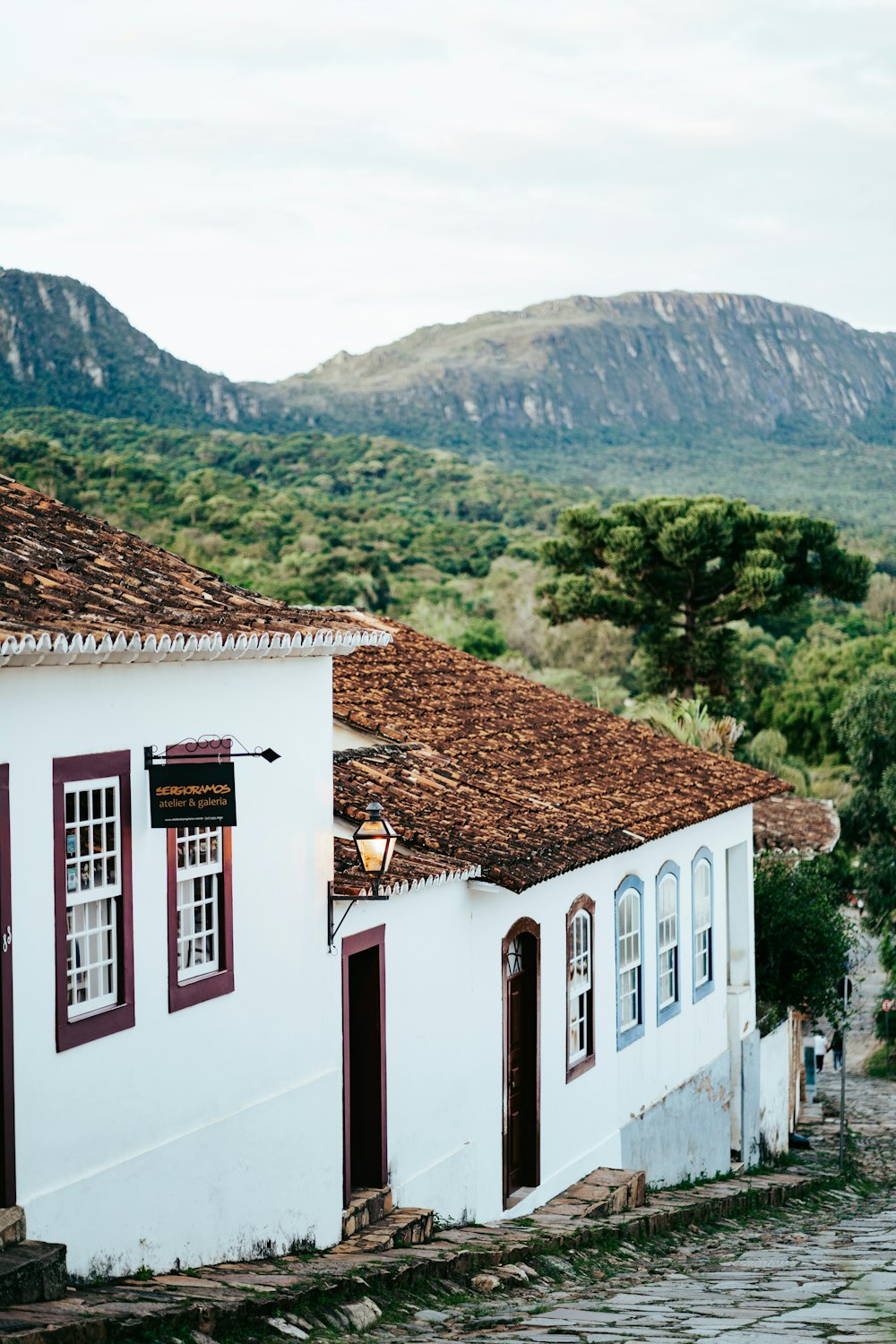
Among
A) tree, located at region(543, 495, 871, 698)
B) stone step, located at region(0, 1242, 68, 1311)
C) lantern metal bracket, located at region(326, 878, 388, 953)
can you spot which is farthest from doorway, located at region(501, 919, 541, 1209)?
tree, located at region(543, 495, 871, 698)

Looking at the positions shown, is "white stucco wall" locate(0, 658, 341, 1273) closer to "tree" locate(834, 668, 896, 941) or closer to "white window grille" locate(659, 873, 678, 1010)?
"white window grille" locate(659, 873, 678, 1010)

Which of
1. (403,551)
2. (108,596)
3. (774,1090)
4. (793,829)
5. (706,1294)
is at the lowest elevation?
(774,1090)

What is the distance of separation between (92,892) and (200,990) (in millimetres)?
1246

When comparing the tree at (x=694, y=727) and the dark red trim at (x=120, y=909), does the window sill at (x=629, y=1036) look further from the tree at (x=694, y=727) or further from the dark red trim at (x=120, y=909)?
the tree at (x=694, y=727)

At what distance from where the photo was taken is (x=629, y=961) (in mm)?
15953

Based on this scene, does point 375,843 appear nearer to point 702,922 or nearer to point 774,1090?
point 702,922

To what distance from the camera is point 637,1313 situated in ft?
28.1

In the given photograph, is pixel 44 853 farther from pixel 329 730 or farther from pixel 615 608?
pixel 615 608

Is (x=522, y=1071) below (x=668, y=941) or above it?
below

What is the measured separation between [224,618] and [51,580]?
1.03 m

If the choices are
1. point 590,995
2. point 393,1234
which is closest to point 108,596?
point 393,1234

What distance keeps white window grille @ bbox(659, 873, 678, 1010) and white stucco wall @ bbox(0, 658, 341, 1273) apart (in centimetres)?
733

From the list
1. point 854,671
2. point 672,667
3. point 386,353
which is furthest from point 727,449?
point 672,667

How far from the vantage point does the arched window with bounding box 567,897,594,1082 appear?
14.3 meters
